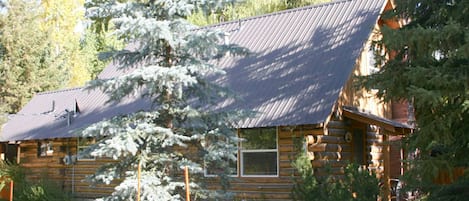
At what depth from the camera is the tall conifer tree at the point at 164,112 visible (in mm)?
9289

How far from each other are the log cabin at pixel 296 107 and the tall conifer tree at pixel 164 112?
125 inches

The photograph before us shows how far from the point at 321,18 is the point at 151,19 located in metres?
8.98

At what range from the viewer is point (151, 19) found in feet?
30.7

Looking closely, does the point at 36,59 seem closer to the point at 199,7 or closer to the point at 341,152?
the point at 341,152

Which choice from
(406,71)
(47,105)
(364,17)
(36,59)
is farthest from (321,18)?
(36,59)

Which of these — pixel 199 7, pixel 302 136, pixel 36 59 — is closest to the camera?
pixel 199 7

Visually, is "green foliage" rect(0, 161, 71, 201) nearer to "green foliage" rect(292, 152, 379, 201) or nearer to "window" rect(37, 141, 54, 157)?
"window" rect(37, 141, 54, 157)

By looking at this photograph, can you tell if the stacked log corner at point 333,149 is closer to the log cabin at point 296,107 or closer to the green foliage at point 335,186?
the log cabin at point 296,107

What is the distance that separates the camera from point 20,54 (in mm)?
28688

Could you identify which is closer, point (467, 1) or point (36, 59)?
point (467, 1)

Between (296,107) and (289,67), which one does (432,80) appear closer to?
(296,107)

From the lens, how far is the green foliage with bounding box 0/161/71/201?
16438mm

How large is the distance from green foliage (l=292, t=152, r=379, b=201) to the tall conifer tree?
322 centimetres

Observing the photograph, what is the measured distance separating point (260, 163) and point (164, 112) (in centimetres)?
550
